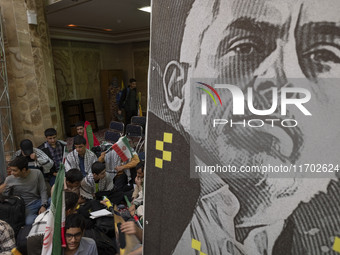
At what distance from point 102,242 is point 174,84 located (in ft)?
5.60

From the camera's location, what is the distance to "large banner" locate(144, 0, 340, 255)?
3.05 ft

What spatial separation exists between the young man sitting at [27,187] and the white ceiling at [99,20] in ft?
11.2

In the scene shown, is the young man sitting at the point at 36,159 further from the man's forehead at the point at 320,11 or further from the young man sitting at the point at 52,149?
the man's forehead at the point at 320,11

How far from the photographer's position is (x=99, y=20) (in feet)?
21.6

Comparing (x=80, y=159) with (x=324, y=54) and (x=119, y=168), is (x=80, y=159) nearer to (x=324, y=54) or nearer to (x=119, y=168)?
(x=119, y=168)

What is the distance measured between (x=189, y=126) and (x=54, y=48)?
7529 millimetres

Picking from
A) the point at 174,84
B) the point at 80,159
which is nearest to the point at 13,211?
the point at 80,159

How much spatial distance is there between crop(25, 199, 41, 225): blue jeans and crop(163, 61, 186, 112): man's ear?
2411 millimetres

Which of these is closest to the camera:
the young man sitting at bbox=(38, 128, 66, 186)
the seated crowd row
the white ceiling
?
the seated crowd row

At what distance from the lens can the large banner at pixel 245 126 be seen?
0.93 metres

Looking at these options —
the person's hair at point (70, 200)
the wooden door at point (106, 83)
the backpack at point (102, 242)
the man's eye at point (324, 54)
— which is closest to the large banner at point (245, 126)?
the man's eye at point (324, 54)

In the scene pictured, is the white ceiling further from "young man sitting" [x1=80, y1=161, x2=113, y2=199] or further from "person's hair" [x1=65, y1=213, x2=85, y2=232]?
"person's hair" [x1=65, y1=213, x2=85, y2=232]

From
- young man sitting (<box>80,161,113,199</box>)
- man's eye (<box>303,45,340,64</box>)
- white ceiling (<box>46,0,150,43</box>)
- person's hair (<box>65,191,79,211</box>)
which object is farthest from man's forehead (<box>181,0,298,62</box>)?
white ceiling (<box>46,0,150,43</box>)

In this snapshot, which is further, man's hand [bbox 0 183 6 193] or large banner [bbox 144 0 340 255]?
man's hand [bbox 0 183 6 193]
